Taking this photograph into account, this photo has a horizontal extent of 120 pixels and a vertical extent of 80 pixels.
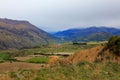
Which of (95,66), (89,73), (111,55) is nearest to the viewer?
(89,73)

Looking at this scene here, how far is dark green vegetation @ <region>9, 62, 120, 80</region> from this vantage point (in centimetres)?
1860

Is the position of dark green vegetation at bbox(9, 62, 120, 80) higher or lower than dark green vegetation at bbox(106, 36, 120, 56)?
lower

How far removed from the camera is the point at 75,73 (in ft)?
68.1

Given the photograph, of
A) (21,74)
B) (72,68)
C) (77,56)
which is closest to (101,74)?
(72,68)

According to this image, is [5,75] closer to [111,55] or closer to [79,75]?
[79,75]

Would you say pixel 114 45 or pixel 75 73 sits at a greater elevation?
pixel 114 45

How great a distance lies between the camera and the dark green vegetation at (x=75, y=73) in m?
18.6

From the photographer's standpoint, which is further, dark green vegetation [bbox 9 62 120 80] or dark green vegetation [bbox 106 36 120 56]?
dark green vegetation [bbox 106 36 120 56]

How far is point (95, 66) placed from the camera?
2369 centimetres

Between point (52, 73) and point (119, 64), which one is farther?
point (119, 64)

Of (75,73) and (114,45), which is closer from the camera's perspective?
(75,73)

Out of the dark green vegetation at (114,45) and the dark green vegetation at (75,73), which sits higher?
the dark green vegetation at (114,45)

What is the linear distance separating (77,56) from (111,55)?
19898 mm

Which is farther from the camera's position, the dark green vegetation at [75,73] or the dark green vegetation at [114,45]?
the dark green vegetation at [114,45]
